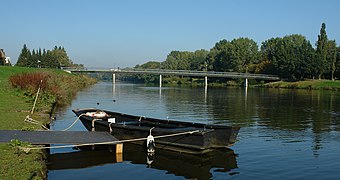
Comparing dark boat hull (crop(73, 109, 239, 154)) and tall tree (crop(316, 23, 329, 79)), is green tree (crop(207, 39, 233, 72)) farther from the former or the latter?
dark boat hull (crop(73, 109, 239, 154))

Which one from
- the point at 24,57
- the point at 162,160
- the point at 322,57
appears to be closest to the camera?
the point at 162,160

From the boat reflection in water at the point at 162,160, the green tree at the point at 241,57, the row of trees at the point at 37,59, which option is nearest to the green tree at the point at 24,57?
the row of trees at the point at 37,59

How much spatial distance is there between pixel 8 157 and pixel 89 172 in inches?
117

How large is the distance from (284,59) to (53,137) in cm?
10555

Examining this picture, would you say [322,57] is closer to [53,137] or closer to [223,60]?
[223,60]

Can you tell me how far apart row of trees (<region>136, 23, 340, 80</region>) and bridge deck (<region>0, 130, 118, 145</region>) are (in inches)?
3886

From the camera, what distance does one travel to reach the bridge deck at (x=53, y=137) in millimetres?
14969

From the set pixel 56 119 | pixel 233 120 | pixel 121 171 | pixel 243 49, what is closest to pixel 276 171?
pixel 121 171

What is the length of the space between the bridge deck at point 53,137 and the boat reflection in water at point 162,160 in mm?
745

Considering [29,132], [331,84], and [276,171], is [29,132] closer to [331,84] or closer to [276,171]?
[276,171]

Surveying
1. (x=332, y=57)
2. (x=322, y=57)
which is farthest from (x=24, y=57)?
(x=332, y=57)

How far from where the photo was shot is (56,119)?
27.3 metres

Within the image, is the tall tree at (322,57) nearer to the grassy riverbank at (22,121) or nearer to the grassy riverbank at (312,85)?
the grassy riverbank at (312,85)

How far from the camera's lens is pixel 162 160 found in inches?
615
